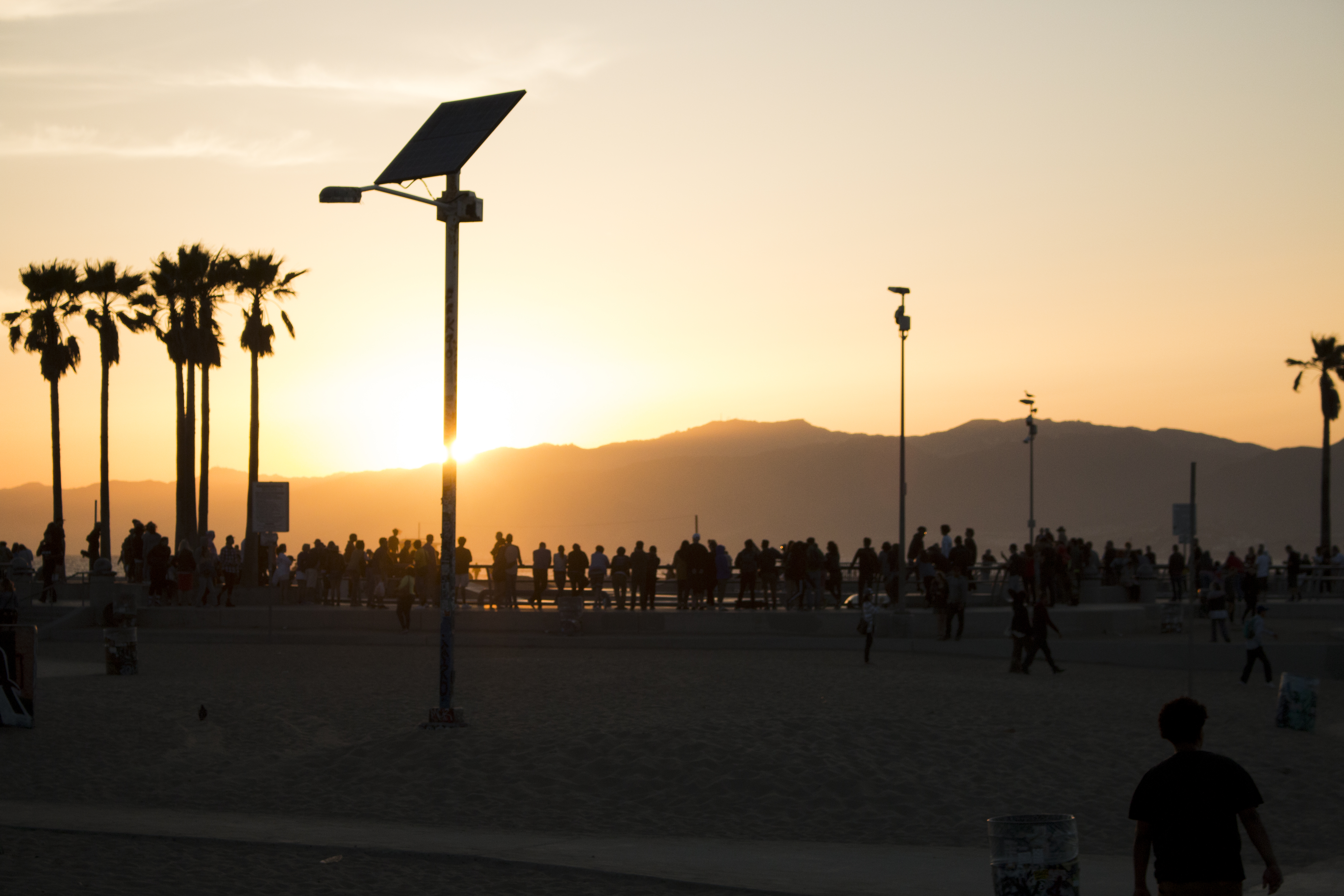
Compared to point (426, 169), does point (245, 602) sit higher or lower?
lower

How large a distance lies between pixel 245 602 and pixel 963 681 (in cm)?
2213

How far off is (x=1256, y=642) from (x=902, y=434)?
37.2 ft

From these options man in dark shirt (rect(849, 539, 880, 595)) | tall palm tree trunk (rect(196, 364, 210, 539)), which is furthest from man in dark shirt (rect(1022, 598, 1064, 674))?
tall palm tree trunk (rect(196, 364, 210, 539))

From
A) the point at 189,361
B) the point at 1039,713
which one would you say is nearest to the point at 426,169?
the point at 1039,713

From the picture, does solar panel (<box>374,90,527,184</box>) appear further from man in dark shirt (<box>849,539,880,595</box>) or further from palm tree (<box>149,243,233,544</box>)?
palm tree (<box>149,243,233,544</box>)

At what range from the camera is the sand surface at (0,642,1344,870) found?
1177 centimetres

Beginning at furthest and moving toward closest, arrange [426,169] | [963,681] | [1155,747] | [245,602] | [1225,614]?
1. [245,602]
2. [1225,614]
3. [963,681]
4. [426,169]
5. [1155,747]

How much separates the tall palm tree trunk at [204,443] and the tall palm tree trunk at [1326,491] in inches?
1774

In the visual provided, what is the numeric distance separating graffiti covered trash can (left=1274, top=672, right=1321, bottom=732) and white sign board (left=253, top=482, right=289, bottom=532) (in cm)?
1887

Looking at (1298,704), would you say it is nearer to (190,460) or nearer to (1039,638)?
(1039,638)

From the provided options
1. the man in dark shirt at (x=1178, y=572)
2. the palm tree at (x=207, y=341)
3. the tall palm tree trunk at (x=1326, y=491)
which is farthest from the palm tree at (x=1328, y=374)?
the palm tree at (x=207, y=341)

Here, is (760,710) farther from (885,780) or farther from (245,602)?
(245,602)

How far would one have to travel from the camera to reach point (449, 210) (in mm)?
16188

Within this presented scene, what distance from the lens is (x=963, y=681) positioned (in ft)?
70.9
